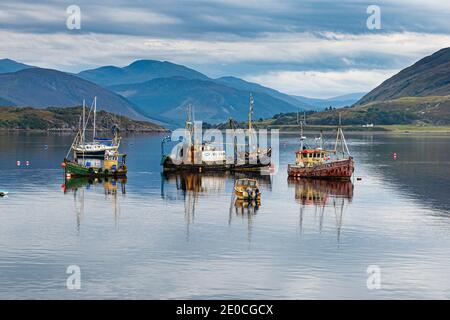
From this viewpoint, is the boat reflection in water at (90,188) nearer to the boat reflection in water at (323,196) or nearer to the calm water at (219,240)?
the calm water at (219,240)

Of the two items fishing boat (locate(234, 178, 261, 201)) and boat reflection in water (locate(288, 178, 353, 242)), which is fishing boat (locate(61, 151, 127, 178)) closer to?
boat reflection in water (locate(288, 178, 353, 242))

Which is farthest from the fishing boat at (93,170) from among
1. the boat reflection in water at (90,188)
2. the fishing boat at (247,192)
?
the fishing boat at (247,192)

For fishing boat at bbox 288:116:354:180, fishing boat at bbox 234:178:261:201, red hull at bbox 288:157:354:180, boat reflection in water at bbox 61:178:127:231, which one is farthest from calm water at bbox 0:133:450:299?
fishing boat at bbox 288:116:354:180

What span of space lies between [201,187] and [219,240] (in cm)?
5295

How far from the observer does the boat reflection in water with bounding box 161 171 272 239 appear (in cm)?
11044

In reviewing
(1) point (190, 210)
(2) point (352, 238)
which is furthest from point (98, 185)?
(2) point (352, 238)

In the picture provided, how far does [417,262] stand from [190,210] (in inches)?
1615

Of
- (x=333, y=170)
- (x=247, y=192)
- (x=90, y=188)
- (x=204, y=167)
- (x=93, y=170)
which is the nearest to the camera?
(x=247, y=192)

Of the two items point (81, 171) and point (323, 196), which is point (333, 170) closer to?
point (323, 196)

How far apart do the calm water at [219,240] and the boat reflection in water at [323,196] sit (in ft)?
0.79

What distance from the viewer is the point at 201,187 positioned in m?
139

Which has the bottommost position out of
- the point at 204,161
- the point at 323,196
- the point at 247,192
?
the point at 323,196

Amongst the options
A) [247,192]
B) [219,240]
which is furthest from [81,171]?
[219,240]

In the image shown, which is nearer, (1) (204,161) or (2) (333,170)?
(2) (333,170)
